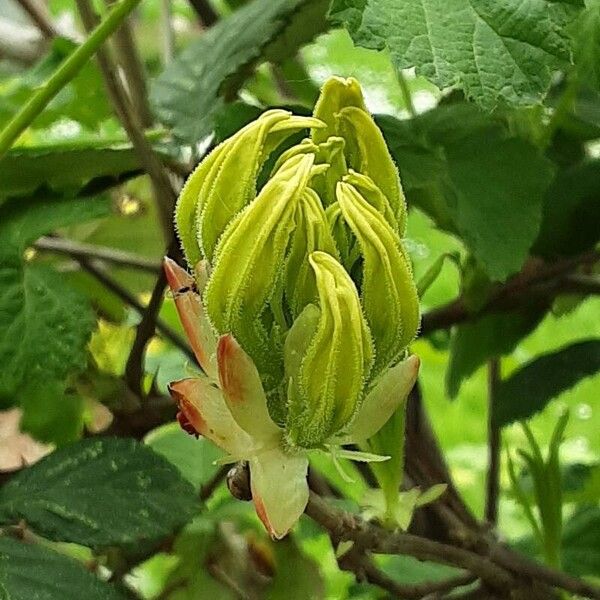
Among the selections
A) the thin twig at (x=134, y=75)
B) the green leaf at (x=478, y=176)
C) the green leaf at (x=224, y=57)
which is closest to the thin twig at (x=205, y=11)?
the thin twig at (x=134, y=75)

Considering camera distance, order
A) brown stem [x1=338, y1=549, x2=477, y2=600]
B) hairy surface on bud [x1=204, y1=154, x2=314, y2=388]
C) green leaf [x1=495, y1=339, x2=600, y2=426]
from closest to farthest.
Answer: hairy surface on bud [x1=204, y1=154, x2=314, y2=388]
brown stem [x1=338, y1=549, x2=477, y2=600]
green leaf [x1=495, y1=339, x2=600, y2=426]

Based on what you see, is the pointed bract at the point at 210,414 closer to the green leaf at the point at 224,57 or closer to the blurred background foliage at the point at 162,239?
the blurred background foliage at the point at 162,239

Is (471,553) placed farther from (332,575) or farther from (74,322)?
(332,575)

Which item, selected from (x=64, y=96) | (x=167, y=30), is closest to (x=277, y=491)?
(x=64, y=96)

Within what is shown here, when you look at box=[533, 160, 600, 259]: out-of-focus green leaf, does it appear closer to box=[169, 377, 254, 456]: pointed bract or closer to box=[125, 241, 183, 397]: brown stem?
box=[125, 241, 183, 397]: brown stem

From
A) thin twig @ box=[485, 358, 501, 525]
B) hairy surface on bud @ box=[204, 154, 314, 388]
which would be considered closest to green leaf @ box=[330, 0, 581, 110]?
hairy surface on bud @ box=[204, 154, 314, 388]

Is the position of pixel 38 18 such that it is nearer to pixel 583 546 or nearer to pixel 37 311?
pixel 37 311
